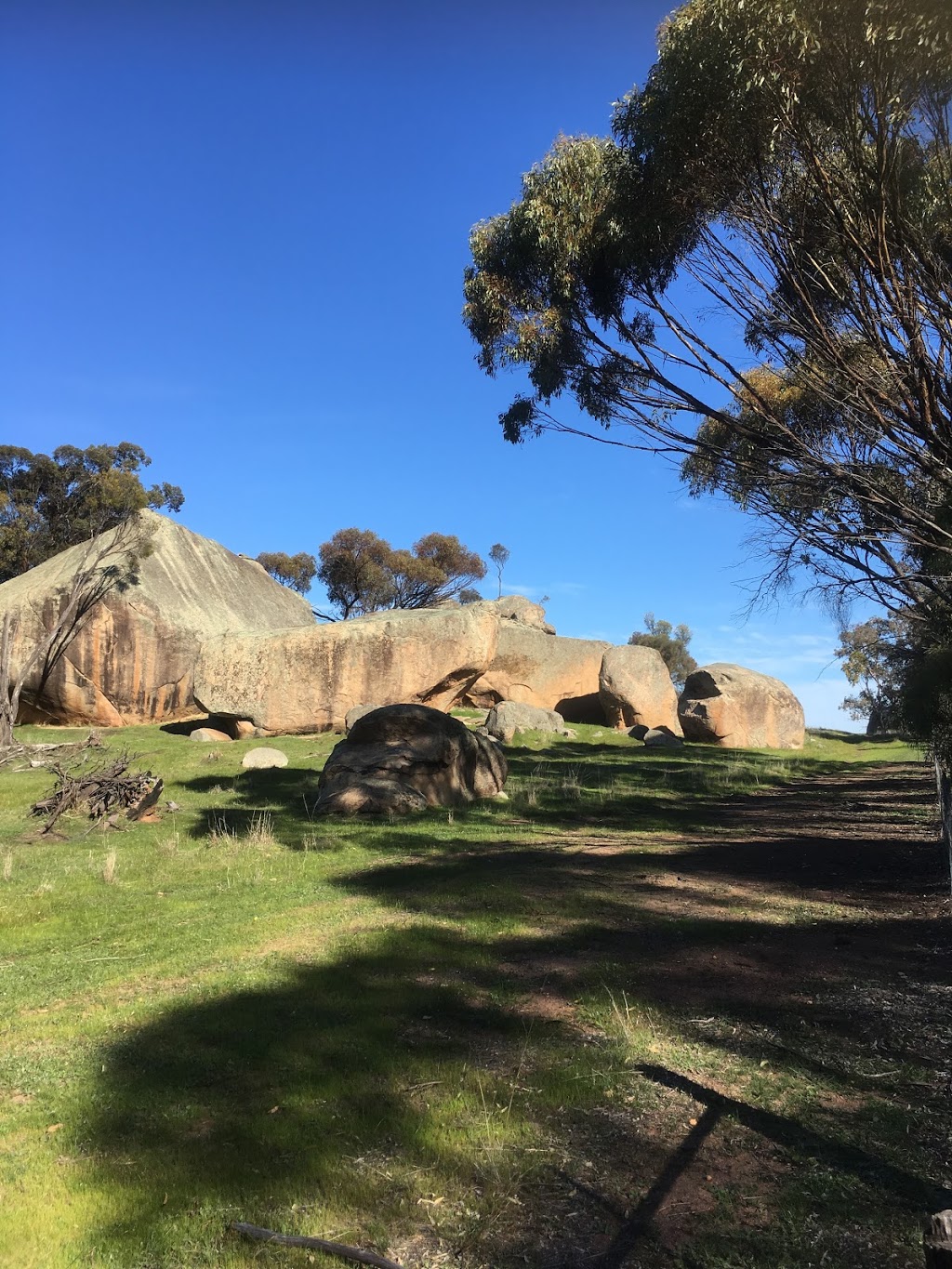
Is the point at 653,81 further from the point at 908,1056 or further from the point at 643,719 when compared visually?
the point at 643,719

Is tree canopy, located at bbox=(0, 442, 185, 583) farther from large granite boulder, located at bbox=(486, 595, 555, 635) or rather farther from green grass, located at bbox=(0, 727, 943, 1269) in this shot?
green grass, located at bbox=(0, 727, 943, 1269)

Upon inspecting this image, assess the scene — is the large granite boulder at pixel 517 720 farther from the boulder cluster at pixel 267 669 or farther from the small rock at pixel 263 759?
the small rock at pixel 263 759

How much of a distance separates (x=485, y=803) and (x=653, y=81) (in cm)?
1082

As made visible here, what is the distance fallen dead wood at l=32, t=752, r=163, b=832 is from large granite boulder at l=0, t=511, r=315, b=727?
1131 cm

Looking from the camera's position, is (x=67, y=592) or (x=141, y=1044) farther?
(x=67, y=592)

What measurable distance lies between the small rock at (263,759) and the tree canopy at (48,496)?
17476 mm

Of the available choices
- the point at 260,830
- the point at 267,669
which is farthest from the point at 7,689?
the point at 260,830

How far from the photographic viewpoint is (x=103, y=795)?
14.1m

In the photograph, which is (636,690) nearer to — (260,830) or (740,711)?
(740,711)

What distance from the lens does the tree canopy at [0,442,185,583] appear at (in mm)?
36250

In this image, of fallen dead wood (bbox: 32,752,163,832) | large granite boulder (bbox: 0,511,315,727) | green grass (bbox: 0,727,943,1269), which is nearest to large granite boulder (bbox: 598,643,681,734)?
large granite boulder (bbox: 0,511,315,727)

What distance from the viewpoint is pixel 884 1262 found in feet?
9.96

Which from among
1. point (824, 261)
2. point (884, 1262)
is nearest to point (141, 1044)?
point (884, 1262)

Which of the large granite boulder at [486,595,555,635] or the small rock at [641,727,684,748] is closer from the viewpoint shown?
the small rock at [641,727,684,748]
